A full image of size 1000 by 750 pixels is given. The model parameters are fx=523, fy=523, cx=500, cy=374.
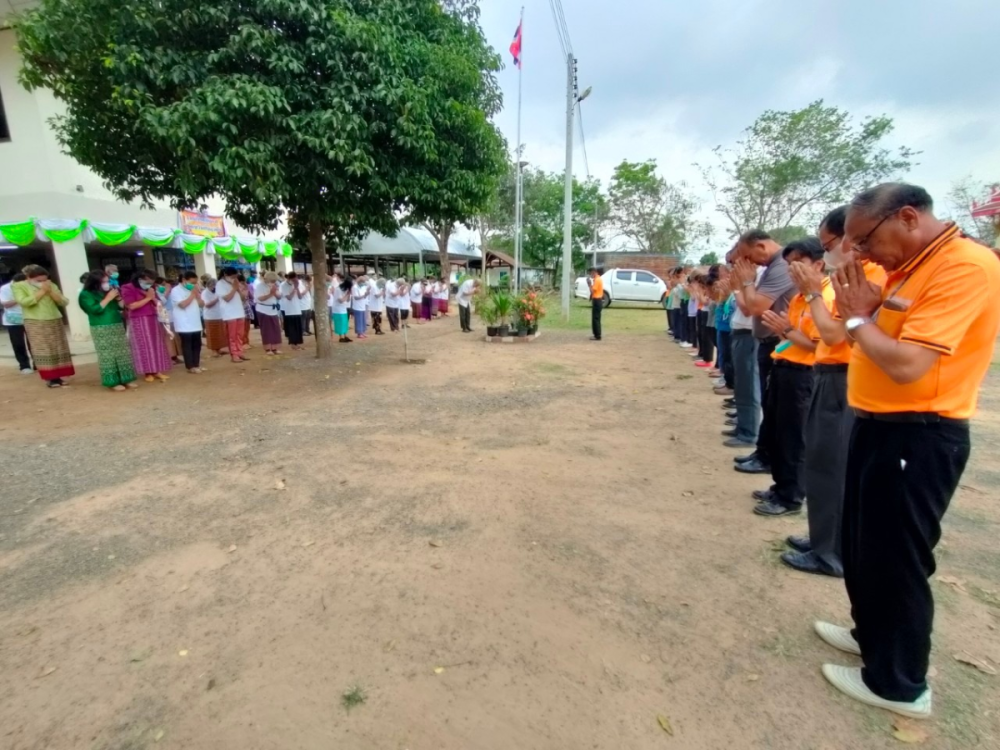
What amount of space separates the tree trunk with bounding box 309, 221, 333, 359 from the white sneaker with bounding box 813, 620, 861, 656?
7997 mm

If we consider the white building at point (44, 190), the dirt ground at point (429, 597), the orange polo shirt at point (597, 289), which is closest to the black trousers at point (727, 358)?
the dirt ground at point (429, 597)

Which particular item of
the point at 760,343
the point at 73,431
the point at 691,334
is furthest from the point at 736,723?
the point at 691,334

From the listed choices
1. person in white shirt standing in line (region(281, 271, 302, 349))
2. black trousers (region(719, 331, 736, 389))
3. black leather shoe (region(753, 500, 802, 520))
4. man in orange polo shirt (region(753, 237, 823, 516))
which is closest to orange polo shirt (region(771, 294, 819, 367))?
man in orange polo shirt (region(753, 237, 823, 516))

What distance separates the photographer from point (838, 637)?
2.24 m

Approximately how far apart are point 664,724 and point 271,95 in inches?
253

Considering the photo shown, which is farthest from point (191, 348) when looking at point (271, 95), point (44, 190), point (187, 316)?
point (44, 190)

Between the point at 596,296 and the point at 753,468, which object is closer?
the point at 753,468

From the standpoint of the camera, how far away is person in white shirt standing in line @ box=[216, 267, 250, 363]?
9009 millimetres

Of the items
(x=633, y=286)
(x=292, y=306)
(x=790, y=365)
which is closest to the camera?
(x=790, y=365)

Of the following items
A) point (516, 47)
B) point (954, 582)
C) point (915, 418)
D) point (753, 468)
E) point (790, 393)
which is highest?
point (516, 47)

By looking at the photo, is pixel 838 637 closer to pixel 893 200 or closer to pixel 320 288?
pixel 893 200

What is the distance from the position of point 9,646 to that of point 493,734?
2.21 m

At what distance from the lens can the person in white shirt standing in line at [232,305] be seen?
355 inches

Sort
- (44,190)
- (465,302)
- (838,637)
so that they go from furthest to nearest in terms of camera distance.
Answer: (465,302) → (44,190) → (838,637)
